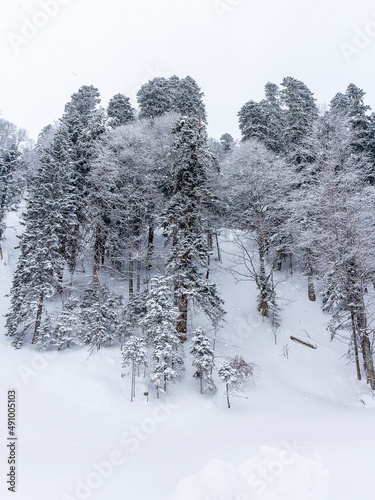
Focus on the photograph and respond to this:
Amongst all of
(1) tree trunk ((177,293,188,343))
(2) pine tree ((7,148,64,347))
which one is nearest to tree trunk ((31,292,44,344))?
(2) pine tree ((7,148,64,347))

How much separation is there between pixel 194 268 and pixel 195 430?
26.7ft

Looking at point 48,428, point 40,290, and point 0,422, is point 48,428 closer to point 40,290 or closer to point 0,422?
point 0,422

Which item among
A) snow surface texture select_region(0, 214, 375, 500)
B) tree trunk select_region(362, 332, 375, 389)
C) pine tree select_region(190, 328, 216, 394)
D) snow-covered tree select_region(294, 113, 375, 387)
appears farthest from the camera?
snow-covered tree select_region(294, 113, 375, 387)

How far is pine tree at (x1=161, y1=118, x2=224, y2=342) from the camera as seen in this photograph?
14312 millimetres

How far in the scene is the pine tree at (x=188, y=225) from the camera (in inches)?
563

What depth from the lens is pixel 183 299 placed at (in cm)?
1473

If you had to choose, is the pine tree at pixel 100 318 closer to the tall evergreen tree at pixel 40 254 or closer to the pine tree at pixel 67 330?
the pine tree at pixel 67 330

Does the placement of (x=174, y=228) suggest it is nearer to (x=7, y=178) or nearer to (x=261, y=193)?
(x=261, y=193)

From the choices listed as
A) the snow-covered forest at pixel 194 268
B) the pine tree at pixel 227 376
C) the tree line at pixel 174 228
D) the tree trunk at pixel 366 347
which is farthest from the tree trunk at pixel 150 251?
the tree trunk at pixel 366 347

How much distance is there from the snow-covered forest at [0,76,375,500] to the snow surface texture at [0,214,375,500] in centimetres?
11

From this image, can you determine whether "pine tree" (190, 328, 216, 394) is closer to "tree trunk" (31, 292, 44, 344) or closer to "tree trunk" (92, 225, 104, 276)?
"tree trunk" (31, 292, 44, 344)

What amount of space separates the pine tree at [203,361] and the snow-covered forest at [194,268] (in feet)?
0.18

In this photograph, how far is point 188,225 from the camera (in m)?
15.3

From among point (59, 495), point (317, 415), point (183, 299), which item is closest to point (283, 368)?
point (317, 415)
